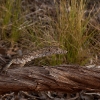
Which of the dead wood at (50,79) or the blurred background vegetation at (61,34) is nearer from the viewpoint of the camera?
the dead wood at (50,79)

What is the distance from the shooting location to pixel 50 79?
335 centimetres

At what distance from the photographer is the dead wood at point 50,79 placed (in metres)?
3.29

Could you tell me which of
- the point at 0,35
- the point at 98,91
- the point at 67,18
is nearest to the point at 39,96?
the point at 98,91

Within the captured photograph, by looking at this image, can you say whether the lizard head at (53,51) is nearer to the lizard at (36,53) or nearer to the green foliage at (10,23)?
the lizard at (36,53)

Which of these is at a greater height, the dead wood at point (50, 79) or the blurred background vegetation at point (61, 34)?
the blurred background vegetation at point (61, 34)

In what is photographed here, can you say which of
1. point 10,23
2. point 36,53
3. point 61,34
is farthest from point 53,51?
A: point 10,23

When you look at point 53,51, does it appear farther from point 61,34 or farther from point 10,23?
point 10,23

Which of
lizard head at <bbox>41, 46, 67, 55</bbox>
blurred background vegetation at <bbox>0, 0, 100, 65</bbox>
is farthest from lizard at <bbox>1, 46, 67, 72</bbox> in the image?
blurred background vegetation at <bbox>0, 0, 100, 65</bbox>

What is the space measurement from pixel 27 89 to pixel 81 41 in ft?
4.16

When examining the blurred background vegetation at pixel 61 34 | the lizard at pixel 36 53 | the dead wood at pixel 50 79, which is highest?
the blurred background vegetation at pixel 61 34

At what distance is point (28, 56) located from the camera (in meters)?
3.76

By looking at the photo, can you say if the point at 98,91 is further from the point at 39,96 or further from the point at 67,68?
the point at 39,96

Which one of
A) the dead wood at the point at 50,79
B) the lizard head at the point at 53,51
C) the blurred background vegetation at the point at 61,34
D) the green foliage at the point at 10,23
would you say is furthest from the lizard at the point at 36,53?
the green foliage at the point at 10,23

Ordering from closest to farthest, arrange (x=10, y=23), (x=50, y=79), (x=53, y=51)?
(x=50, y=79) < (x=53, y=51) < (x=10, y=23)
